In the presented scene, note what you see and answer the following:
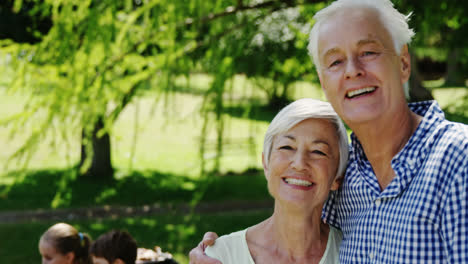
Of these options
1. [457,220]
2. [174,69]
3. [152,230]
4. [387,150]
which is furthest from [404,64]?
[152,230]

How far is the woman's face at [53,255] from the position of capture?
13.6ft

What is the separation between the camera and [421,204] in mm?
1473

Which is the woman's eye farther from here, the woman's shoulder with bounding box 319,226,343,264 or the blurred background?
the blurred background

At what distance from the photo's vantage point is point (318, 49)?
1.88 meters

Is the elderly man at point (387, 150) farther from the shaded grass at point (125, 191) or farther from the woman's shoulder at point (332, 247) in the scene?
the shaded grass at point (125, 191)

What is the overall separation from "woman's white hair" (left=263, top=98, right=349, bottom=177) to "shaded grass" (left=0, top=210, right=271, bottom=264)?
5664 mm

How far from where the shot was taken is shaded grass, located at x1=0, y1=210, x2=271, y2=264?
8070 millimetres

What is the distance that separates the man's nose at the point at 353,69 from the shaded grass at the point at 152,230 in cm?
602

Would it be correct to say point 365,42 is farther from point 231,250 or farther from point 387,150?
point 231,250

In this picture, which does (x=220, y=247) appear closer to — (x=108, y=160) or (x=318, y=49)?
(x=318, y=49)

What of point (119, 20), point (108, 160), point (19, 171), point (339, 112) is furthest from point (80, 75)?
point (108, 160)

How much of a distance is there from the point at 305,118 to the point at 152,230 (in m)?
7.36

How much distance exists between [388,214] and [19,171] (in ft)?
13.3

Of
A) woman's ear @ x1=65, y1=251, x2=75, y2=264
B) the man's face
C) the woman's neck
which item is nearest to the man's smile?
the man's face
